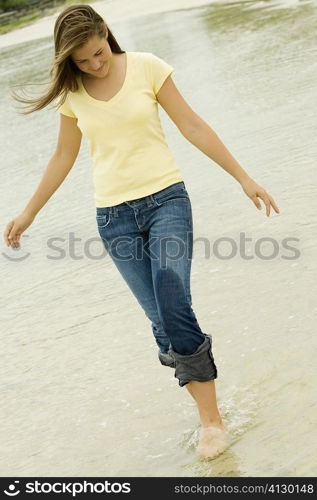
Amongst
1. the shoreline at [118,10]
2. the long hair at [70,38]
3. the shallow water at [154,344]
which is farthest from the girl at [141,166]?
the shoreline at [118,10]

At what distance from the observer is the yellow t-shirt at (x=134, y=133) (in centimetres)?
437

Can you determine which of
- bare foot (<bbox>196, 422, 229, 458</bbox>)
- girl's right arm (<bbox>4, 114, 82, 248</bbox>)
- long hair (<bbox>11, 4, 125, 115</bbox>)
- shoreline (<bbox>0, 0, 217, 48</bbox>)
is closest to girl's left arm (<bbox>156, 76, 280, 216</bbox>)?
long hair (<bbox>11, 4, 125, 115</bbox>)

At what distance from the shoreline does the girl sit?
33827 millimetres

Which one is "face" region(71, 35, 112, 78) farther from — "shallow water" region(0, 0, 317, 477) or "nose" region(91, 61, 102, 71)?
"shallow water" region(0, 0, 317, 477)

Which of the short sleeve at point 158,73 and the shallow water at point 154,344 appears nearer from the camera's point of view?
the short sleeve at point 158,73

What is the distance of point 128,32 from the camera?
32.8 meters

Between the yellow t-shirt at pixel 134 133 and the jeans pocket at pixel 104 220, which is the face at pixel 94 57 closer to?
the yellow t-shirt at pixel 134 133

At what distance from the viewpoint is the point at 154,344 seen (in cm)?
596

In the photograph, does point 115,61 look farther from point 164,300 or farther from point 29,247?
point 29,247

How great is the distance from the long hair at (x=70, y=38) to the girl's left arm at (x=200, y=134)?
0.33 meters

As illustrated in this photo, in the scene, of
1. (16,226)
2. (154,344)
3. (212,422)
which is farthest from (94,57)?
(154,344)

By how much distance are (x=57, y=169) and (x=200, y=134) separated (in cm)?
72

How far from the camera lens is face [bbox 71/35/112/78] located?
4.30 meters
